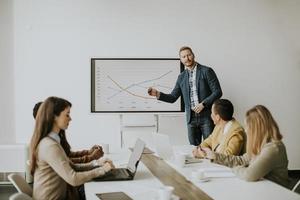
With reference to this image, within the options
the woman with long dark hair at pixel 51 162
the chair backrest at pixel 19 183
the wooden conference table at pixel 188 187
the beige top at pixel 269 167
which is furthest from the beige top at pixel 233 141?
the chair backrest at pixel 19 183

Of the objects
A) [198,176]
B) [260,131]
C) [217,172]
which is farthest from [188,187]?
[260,131]

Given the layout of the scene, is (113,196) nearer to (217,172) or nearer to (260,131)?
(217,172)

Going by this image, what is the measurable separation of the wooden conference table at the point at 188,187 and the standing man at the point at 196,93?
73.2 inches

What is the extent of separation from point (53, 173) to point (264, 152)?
1.25m

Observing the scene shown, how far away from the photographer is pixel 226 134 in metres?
3.21

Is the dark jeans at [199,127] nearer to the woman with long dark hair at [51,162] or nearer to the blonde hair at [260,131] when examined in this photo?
the blonde hair at [260,131]

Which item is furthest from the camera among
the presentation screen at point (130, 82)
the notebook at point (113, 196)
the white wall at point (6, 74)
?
the white wall at point (6, 74)

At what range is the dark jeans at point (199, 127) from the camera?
14.9ft

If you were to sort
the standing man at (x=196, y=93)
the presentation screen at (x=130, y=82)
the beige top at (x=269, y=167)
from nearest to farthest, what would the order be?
the beige top at (x=269, y=167) → the standing man at (x=196, y=93) → the presentation screen at (x=130, y=82)

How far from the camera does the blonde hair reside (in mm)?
2534

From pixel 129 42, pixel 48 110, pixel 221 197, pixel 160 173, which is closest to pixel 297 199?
pixel 221 197

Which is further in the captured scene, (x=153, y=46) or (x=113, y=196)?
(x=153, y=46)

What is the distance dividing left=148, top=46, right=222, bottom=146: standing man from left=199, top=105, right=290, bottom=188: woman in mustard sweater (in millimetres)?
1804

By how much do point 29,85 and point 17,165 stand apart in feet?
3.30
